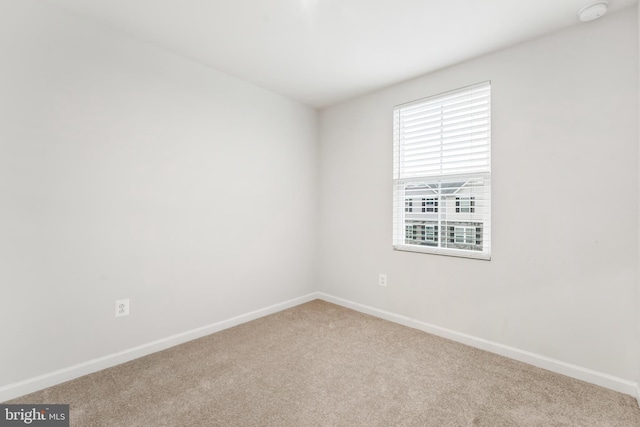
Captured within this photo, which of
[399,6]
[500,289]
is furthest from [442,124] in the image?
[500,289]

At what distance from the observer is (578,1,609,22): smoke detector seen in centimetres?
179

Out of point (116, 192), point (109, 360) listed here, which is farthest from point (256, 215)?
point (109, 360)

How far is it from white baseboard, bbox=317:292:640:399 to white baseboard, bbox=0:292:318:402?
1.53m

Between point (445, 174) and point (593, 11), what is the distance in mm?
1355

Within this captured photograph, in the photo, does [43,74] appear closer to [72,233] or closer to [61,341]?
[72,233]

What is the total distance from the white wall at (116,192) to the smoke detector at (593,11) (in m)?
2.58

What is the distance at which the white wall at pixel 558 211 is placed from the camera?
1.87m

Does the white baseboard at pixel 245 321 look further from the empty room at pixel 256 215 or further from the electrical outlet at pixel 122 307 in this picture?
the electrical outlet at pixel 122 307

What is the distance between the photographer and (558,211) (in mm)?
2086

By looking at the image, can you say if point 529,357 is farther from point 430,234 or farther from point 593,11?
point 593,11

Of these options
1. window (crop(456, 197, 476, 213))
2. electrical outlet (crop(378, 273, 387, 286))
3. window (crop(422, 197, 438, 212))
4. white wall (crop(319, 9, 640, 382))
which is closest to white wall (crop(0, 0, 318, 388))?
electrical outlet (crop(378, 273, 387, 286))

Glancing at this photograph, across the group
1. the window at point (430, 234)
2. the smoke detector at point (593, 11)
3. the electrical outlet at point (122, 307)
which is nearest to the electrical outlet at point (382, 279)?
the window at point (430, 234)

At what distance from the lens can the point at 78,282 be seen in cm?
200

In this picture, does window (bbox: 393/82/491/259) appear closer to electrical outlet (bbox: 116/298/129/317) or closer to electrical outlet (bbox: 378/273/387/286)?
electrical outlet (bbox: 378/273/387/286)
